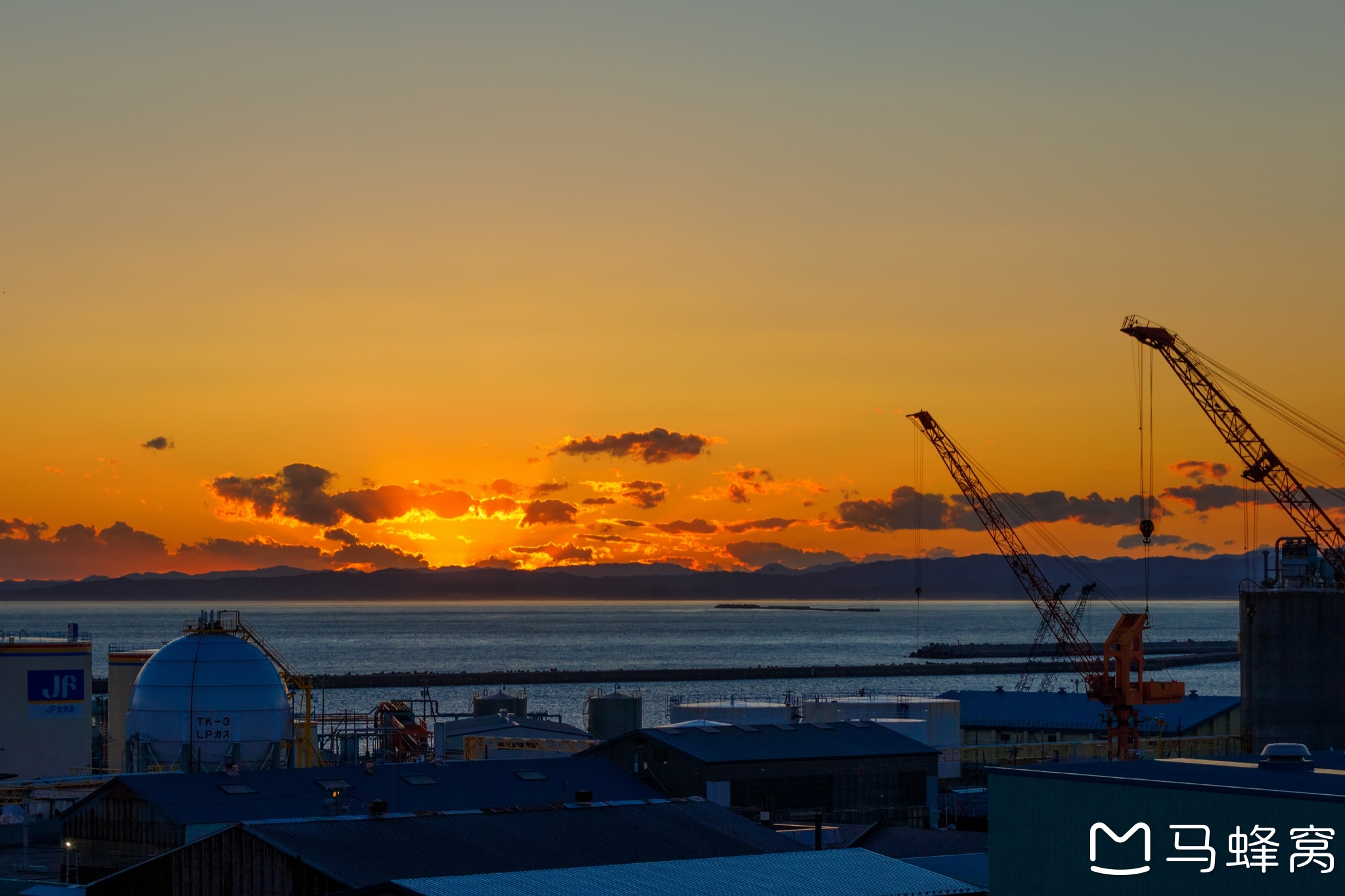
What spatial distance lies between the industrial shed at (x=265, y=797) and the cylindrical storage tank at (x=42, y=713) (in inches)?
985

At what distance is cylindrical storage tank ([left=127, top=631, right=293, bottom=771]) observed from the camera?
50.8 meters

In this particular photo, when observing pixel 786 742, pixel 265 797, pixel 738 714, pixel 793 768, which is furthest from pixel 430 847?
pixel 738 714

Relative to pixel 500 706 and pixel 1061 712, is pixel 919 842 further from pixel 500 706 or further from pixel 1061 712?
pixel 1061 712

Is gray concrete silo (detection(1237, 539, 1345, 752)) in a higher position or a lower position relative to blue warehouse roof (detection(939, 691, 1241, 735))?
higher

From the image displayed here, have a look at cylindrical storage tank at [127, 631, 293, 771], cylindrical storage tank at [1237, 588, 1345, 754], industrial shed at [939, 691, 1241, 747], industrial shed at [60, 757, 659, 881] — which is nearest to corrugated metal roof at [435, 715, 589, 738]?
cylindrical storage tank at [127, 631, 293, 771]

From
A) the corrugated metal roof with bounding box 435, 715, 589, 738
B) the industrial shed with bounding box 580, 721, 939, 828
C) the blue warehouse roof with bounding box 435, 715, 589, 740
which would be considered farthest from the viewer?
the corrugated metal roof with bounding box 435, 715, 589, 738

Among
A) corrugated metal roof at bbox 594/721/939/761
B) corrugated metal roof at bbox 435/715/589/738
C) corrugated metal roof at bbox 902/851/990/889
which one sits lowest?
corrugated metal roof at bbox 435/715/589/738

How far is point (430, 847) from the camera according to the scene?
1480 inches

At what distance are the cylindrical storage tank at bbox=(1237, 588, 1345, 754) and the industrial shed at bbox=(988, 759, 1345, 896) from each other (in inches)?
1962

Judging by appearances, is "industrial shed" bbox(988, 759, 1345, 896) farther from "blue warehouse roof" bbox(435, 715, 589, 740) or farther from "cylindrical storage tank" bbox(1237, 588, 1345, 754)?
"cylindrical storage tank" bbox(1237, 588, 1345, 754)

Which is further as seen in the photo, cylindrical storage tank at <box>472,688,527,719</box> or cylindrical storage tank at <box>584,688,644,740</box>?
cylindrical storage tank at <box>472,688,527,719</box>

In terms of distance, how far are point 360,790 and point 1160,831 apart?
90.5 feet

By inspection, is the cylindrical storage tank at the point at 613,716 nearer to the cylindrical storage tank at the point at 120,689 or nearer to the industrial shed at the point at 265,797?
the cylindrical storage tank at the point at 120,689

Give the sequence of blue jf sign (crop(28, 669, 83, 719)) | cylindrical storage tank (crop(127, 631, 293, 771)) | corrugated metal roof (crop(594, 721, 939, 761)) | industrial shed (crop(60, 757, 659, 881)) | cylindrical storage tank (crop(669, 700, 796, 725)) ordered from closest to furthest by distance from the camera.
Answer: industrial shed (crop(60, 757, 659, 881)), cylindrical storage tank (crop(127, 631, 293, 771)), corrugated metal roof (crop(594, 721, 939, 761)), blue jf sign (crop(28, 669, 83, 719)), cylindrical storage tank (crop(669, 700, 796, 725))
